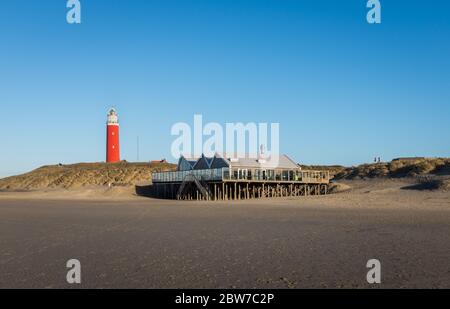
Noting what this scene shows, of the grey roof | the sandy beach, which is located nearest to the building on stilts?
the grey roof

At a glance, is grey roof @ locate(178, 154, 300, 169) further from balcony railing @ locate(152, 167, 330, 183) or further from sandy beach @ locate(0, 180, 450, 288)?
sandy beach @ locate(0, 180, 450, 288)

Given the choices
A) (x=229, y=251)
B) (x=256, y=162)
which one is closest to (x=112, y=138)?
(x=256, y=162)

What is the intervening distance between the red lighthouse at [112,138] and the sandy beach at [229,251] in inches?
2577

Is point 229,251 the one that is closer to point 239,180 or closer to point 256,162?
point 239,180

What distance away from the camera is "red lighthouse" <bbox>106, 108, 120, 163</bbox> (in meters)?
86.0

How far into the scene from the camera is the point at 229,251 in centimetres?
1251

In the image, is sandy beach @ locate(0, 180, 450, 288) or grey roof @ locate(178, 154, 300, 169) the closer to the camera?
sandy beach @ locate(0, 180, 450, 288)

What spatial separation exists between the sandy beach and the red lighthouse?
65455 millimetres

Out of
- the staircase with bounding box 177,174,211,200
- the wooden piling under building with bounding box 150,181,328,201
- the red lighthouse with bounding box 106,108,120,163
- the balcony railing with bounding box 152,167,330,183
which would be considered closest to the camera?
the balcony railing with bounding box 152,167,330,183

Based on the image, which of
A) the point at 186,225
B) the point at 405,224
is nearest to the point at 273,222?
the point at 186,225

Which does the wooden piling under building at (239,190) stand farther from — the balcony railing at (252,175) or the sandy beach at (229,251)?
the sandy beach at (229,251)
